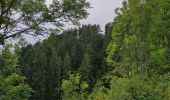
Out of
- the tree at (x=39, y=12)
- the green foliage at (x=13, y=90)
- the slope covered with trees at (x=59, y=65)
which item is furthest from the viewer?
the slope covered with trees at (x=59, y=65)

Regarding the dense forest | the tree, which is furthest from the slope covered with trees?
the tree

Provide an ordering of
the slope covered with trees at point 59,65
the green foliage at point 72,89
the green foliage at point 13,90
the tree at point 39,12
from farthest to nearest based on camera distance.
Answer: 1. the slope covered with trees at point 59,65
2. the green foliage at point 72,89
3. the green foliage at point 13,90
4. the tree at point 39,12

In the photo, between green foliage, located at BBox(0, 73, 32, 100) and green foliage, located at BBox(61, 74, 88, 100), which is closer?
green foliage, located at BBox(0, 73, 32, 100)

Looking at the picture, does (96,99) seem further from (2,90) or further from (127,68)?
(127,68)

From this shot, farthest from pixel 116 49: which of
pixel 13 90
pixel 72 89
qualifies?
pixel 13 90

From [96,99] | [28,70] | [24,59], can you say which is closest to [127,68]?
[96,99]

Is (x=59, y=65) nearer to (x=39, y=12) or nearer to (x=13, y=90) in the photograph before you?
(x=13, y=90)

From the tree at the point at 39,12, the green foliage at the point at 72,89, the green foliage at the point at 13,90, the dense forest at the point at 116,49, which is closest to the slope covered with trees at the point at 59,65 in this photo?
the dense forest at the point at 116,49

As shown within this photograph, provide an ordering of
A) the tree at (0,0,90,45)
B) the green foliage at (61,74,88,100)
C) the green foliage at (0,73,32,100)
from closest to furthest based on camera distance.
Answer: the tree at (0,0,90,45) < the green foliage at (0,73,32,100) < the green foliage at (61,74,88,100)

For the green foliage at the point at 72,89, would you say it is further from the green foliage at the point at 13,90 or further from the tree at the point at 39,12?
the tree at the point at 39,12

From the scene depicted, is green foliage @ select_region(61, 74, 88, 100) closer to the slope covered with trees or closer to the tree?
the tree

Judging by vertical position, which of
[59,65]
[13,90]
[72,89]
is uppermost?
[59,65]

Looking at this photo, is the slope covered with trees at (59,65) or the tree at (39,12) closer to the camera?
the tree at (39,12)

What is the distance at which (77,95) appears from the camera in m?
27.4
